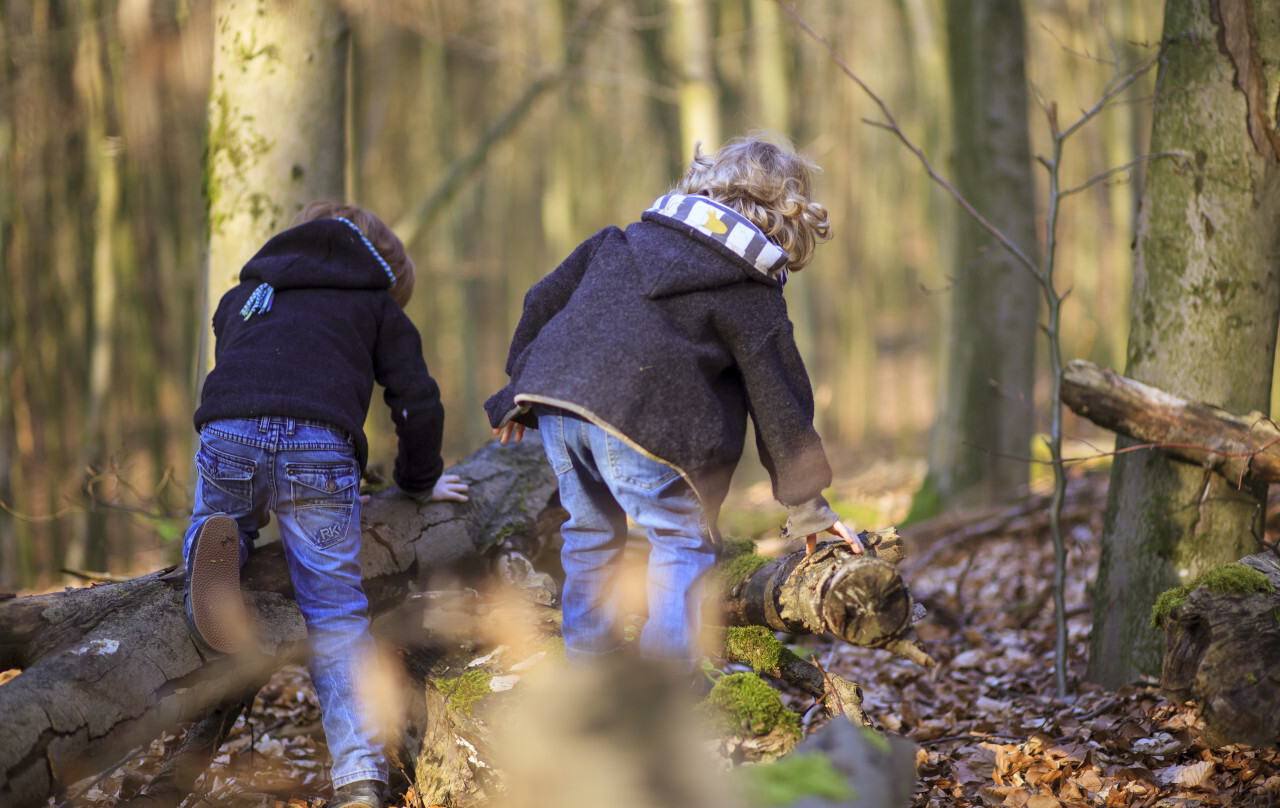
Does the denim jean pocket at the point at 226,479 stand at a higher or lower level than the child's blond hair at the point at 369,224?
lower

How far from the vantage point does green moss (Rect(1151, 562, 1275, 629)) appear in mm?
2654

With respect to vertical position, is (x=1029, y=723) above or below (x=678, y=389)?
below

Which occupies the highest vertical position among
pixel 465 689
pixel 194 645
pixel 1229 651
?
pixel 1229 651

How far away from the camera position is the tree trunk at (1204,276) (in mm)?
3271

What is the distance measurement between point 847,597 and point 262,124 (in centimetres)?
311

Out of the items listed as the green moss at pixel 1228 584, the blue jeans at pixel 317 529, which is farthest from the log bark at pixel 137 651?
the green moss at pixel 1228 584

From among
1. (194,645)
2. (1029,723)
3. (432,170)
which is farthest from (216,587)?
(432,170)

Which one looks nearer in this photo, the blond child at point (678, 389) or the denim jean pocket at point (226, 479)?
the blond child at point (678, 389)

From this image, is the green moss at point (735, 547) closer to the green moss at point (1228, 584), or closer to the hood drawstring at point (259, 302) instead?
the green moss at point (1228, 584)

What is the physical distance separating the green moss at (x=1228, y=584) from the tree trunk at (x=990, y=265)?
390 centimetres

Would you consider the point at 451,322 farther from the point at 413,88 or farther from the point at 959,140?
the point at 959,140

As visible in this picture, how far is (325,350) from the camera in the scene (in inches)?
114

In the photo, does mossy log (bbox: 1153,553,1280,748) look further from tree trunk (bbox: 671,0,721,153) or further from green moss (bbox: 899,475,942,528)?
tree trunk (bbox: 671,0,721,153)

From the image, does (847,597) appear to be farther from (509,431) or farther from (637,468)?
(509,431)
